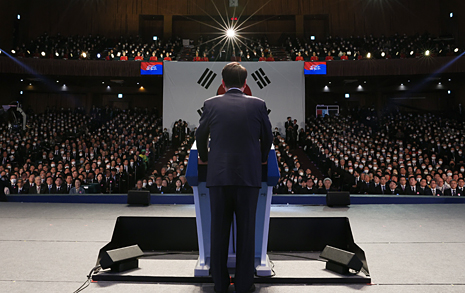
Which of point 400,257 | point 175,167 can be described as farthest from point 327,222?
point 175,167

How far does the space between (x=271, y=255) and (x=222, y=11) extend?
21839 mm

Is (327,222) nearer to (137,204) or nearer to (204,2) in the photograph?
(137,204)

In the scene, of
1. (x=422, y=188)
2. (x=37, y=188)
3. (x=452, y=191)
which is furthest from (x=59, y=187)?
(x=452, y=191)

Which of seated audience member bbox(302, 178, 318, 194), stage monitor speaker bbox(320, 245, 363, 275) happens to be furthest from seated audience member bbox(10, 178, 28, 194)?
stage monitor speaker bbox(320, 245, 363, 275)

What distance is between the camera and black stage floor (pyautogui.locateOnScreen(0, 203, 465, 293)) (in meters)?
2.37

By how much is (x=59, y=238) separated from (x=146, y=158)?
908 centimetres

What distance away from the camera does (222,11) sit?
22.8 m

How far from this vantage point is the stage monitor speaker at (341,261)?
8.16 feet

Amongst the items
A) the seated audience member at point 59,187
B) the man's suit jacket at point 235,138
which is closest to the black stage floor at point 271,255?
the man's suit jacket at point 235,138

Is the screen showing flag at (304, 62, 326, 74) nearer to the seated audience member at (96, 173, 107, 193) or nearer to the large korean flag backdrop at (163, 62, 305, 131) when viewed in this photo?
the large korean flag backdrop at (163, 62, 305, 131)

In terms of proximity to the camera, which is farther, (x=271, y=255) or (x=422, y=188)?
(x=422, y=188)

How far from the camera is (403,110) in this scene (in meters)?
22.2

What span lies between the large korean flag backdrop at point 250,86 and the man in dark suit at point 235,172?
1420 centimetres

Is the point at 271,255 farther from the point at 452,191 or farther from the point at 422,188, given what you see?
the point at 452,191
